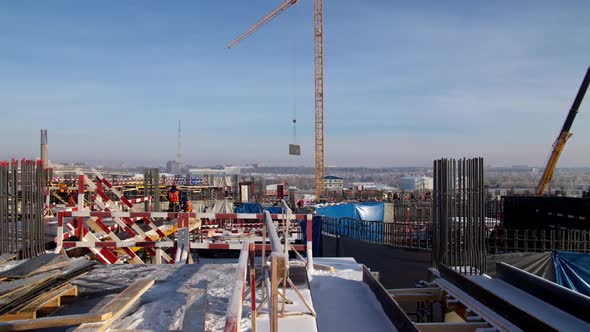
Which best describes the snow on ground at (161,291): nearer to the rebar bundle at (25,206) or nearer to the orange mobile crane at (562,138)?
the rebar bundle at (25,206)

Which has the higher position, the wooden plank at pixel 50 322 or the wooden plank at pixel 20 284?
the wooden plank at pixel 20 284

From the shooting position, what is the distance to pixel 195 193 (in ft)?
108

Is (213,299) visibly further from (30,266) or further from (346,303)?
(30,266)

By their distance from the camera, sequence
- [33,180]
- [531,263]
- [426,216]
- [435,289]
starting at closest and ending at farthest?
1. [435,289]
2. [33,180]
3. [531,263]
4. [426,216]

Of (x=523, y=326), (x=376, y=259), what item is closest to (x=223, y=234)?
(x=376, y=259)

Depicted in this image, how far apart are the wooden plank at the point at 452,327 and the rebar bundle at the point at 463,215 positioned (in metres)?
3.13

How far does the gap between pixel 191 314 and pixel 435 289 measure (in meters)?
3.89

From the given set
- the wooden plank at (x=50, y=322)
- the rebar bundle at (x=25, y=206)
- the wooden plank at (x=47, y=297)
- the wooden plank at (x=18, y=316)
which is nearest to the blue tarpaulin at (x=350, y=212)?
the rebar bundle at (x=25, y=206)

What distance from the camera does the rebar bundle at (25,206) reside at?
7.56m

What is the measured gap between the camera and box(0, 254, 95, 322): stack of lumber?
441 cm

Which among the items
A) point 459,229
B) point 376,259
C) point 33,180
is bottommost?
point 376,259

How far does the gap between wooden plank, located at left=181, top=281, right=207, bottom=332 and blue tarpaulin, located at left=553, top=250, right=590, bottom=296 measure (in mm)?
7671

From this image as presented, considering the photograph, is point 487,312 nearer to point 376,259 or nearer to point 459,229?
point 459,229

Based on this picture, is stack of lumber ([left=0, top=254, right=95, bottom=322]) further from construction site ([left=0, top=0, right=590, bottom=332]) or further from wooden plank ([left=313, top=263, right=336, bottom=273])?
wooden plank ([left=313, top=263, right=336, bottom=273])
